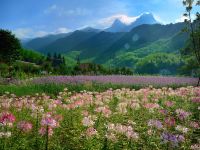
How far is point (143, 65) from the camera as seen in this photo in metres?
192

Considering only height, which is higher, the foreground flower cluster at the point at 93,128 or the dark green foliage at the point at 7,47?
the dark green foliage at the point at 7,47

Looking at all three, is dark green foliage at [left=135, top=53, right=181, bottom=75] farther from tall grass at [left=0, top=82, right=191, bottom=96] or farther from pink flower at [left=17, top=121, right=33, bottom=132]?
pink flower at [left=17, top=121, right=33, bottom=132]

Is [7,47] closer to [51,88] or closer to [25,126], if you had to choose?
[51,88]

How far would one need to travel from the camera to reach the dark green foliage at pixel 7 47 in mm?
57062

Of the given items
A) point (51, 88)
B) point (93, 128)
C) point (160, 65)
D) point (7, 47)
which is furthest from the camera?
point (160, 65)

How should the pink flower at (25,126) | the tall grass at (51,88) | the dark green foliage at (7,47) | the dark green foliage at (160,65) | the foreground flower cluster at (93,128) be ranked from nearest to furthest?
the foreground flower cluster at (93,128), the pink flower at (25,126), the tall grass at (51,88), the dark green foliage at (7,47), the dark green foliage at (160,65)

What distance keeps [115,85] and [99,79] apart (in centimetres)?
182

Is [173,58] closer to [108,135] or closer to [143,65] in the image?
[143,65]

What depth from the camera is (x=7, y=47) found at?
57562 mm

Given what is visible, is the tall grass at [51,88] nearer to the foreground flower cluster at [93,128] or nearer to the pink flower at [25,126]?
the foreground flower cluster at [93,128]

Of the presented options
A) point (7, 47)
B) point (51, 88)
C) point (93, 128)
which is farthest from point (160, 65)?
point (93, 128)

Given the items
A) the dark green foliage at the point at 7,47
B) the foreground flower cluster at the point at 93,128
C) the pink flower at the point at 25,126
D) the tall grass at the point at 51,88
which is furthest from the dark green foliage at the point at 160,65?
the pink flower at the point at 25,126

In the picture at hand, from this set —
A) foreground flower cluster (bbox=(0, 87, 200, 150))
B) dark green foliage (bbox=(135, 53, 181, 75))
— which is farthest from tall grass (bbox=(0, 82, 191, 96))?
dark green foliage (bbox=(135, 53, 181, 75))

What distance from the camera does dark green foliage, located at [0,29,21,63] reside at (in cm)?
5706
